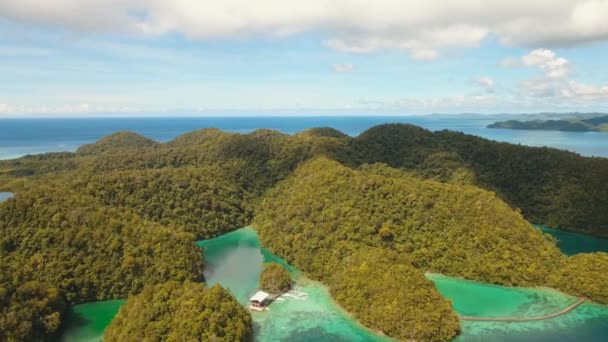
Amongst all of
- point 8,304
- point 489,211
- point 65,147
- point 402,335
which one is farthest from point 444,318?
point 65,147

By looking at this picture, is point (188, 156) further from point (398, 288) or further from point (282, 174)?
point (398, 288)

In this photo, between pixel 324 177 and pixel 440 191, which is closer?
pixel 440 191

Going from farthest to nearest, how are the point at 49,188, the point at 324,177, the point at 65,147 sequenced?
the point at 65,147
the point at 324,177
the point at 49,188

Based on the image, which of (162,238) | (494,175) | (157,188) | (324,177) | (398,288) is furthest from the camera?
(494,175)

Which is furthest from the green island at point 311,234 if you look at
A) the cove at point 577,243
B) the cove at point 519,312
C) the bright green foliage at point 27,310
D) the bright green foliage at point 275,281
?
the bright green foliage at point 275,281

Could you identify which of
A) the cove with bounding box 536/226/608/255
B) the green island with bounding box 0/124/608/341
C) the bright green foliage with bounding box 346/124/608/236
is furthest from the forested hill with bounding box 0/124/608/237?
the cove with bounding box 536/226/608/255

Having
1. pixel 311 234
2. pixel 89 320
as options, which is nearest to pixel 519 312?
pixel 311 234

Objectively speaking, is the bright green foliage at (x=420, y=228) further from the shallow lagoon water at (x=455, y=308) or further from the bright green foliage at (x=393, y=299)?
the bright green foliage at (x=393, y=299)

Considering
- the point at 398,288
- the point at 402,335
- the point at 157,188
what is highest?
the point at 157,188
